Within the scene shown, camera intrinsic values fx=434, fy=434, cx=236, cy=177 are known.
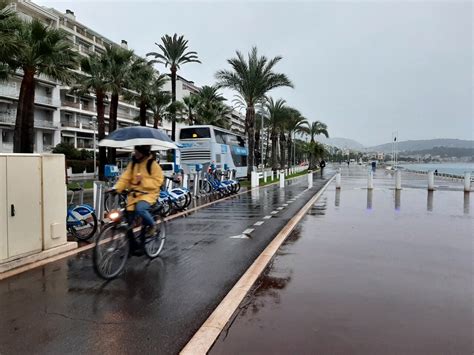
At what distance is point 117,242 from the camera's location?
19.8 ft

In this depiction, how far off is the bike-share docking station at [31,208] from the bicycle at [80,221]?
0.99m

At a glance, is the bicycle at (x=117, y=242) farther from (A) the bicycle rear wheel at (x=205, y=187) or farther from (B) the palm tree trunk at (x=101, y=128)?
(B) the palm tree trunk at (x=101, y=128)

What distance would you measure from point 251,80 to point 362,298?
29127 mm

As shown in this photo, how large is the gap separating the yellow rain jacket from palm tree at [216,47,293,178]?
26.7m

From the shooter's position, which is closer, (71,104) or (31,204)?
(31,204)

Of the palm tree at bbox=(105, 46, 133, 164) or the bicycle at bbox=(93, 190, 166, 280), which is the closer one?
the bicycle at bbox=(93, 190, 166, 280)

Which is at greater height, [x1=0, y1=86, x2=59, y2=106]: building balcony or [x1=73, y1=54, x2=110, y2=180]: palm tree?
[x1=0, y1=86, x2=59, y2=106]: building balcony

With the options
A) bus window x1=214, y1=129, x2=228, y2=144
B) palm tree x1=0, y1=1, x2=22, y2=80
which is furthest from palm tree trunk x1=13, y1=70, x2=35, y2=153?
bus window x1=214, y1=129, x2=228, y2=144

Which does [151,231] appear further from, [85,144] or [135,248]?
[85,144]

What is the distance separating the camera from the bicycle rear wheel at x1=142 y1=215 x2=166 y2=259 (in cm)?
682

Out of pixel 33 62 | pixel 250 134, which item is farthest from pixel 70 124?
pixel 33 62

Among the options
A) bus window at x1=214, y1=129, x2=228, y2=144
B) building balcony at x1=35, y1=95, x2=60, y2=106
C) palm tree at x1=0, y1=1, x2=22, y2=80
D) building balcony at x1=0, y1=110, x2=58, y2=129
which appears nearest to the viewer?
palm tree at x1=0, y1=1, x2=22, y2=80

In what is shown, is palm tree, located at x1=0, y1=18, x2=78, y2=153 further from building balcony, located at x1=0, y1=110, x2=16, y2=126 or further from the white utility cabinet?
building balcony, located at x1=0, y1=110, x2=16, y2=126

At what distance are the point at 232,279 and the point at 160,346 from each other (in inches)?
86.8
